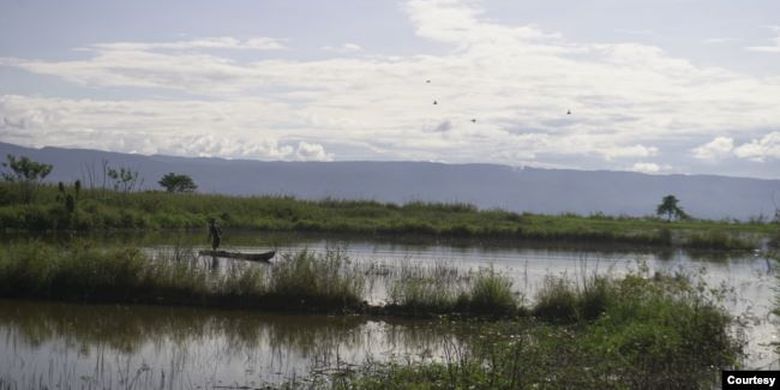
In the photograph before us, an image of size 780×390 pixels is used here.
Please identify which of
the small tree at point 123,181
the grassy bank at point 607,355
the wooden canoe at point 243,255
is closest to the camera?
the grassy bank at point 607,355

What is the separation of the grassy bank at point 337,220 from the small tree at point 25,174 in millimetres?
711

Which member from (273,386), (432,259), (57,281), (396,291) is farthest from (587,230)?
(273,386)

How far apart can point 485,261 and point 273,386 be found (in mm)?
22852

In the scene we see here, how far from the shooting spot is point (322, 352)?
17.1m

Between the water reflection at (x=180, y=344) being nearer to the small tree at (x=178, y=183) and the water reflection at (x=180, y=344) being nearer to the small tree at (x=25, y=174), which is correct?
the small tree at (x=25, y=174)

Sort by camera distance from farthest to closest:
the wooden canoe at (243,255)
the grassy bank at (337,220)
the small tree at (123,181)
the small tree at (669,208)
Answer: the small tree at (669,208) → the small tree at (123,181) → the grassy bank at (337,220) → the wooden canoe at (243,255)

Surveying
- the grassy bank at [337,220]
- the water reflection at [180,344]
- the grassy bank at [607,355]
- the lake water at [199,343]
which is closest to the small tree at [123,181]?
the grassy bank at [337,220]

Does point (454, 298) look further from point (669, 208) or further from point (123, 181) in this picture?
point (669, 208)

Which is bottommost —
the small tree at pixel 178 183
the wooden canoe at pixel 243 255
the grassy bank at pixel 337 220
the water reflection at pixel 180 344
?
the water reflection at pixel 180 344

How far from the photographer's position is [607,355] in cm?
1418

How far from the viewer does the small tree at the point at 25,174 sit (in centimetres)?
4906

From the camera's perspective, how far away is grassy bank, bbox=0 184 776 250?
152ft

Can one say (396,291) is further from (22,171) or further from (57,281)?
(22,171)

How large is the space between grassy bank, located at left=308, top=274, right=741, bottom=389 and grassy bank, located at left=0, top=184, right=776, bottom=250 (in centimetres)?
3247
